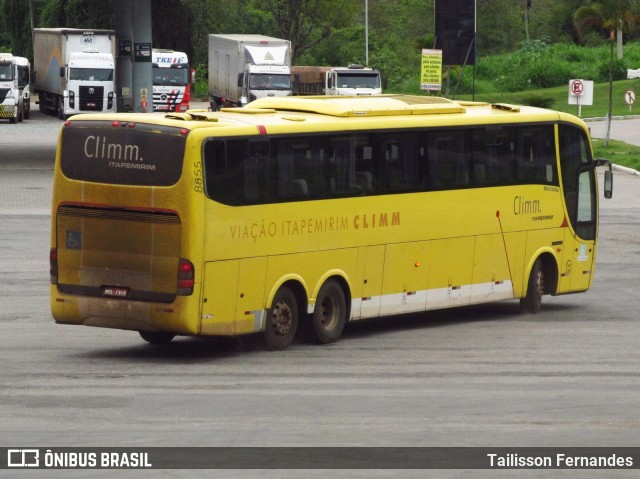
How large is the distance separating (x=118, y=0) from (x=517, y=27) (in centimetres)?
6359

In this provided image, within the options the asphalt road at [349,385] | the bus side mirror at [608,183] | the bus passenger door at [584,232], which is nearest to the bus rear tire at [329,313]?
the asphalt road at [349,385]

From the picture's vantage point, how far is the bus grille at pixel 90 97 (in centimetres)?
7612

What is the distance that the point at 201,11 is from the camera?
366 ft

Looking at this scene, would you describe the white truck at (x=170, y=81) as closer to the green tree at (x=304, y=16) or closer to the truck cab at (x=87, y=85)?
the truck cab at (x=87, y=85)

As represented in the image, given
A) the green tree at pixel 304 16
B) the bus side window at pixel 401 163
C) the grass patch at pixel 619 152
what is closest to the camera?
the bus side window at pixel 401 163

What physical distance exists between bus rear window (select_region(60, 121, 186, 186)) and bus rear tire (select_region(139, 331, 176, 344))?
2167 millimetres

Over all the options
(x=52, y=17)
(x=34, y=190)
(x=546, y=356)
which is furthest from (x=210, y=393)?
(x=52, y=17)

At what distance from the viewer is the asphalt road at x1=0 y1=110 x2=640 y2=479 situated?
1246 cm

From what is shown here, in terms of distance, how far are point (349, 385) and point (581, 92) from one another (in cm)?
4673

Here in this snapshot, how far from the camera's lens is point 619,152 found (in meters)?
53.5

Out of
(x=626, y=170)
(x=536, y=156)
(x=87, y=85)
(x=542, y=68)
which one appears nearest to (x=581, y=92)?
(x=626, y=170)

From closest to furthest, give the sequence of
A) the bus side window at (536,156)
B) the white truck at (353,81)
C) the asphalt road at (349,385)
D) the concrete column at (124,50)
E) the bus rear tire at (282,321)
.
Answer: the asphalt road at (349,385), the bus rear tire at (282,321), the bus side window at (536,156), the concrete column at (124,50), the white truck at (353,81)

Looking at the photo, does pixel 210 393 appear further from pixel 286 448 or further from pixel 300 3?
pixel 300 3

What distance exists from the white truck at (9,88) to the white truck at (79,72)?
11.8 feet
